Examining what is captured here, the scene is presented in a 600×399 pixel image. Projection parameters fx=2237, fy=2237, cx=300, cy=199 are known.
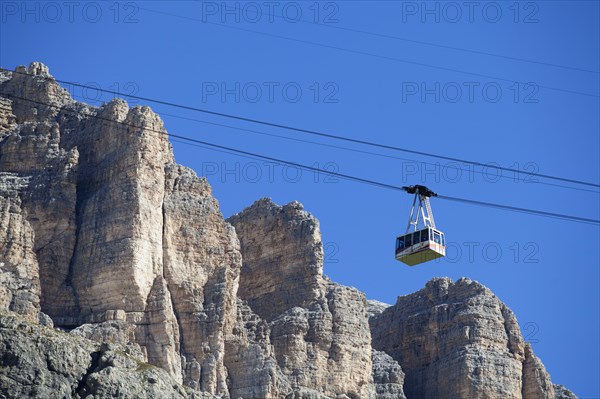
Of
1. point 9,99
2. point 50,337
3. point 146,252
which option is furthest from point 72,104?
point 50,337

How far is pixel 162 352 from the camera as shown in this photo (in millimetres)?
118438

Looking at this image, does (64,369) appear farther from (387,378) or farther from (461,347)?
(461,347)

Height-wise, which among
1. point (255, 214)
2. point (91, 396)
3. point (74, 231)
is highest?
point (255, 214)

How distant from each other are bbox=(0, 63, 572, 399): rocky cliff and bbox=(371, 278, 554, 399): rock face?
25cm

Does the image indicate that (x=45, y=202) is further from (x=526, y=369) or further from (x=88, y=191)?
(x=526, y=369)

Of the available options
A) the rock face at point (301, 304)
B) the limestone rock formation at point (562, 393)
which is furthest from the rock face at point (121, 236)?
the limestone rock formation at point (562, 393)

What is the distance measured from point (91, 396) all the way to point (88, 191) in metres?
22.3

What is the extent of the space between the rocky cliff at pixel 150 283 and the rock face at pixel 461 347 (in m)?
0.25

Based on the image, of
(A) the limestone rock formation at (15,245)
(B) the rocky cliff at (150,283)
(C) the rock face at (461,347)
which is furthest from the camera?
(C) the rock face at (461,347)

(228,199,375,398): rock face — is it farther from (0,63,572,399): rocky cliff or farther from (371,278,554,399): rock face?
(371,278,554,399): rock face

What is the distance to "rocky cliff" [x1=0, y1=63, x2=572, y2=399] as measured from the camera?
112188 millimetres

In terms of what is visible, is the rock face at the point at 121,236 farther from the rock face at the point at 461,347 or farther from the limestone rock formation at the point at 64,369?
the rock face at the point at 461,347

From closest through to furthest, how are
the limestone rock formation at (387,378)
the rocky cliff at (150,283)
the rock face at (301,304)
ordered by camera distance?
the rocky cliff at (150,283) → the rock face at (301,304) → the limestone rock formation at (387,378)

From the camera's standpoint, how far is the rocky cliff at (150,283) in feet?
368
